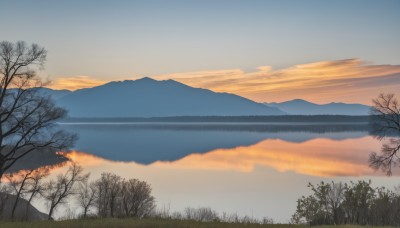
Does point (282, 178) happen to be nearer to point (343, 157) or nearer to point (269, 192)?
point (269, 192)

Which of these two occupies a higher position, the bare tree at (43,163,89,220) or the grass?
the grass

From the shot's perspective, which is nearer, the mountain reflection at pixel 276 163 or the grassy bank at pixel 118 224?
the grassy bank at pixel 118 224

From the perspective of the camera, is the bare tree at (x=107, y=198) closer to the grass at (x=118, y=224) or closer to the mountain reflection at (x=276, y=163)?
the grass at (x=118, y=224)

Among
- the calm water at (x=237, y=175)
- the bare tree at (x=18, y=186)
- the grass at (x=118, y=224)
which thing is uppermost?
the grass at (x=118, y=224)

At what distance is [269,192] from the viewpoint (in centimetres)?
8125

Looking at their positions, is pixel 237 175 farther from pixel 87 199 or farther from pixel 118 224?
pixel 118 224

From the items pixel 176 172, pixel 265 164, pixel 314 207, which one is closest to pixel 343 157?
pixel 265 164

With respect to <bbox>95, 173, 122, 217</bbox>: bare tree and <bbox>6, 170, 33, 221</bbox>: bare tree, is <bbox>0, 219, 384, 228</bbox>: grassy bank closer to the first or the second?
<bbox>6, 170, 33, 221</bbox>: bare tree

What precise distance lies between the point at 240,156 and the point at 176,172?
4316 centimetres

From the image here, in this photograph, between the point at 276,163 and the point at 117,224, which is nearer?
the point at 117,224

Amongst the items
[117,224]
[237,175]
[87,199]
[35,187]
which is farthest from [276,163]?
[117,224]

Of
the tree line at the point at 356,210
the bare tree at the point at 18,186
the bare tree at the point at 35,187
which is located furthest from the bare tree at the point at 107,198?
the tree line at the point at 356,210

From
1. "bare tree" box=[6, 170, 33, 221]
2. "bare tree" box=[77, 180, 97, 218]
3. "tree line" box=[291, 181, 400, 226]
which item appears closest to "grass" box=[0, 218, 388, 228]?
"bare tree" box=[6, 170, 33, 221]

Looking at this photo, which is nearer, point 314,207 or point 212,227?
point 212,227
